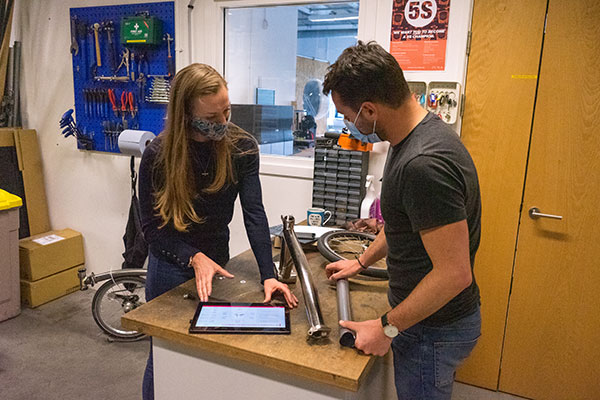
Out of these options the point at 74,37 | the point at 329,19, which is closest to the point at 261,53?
the point at 329,19

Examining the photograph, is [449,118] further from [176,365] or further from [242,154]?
[176,365]

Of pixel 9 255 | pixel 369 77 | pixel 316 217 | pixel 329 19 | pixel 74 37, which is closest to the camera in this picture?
pixel 369 77

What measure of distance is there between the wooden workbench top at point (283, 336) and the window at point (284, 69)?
4.33 ft

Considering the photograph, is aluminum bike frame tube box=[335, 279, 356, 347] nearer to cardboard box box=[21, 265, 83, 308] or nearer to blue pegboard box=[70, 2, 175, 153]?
blue pegboard box=[70, 2, 175, 153]

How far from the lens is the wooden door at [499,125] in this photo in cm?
202

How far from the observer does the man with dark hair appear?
894 millimetres

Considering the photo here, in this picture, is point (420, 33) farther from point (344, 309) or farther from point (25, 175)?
point (25, 175)

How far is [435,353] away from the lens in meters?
1.08

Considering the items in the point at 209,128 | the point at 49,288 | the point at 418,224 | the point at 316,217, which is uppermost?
the point at 209,128

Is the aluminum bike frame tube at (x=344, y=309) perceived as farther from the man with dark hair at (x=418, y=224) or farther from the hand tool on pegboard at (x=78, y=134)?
the hand tool on pegboard at (x=78, y=134)

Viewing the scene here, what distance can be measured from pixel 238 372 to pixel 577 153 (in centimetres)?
183

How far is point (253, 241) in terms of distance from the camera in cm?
150

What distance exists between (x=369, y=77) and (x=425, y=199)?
318 millimetres

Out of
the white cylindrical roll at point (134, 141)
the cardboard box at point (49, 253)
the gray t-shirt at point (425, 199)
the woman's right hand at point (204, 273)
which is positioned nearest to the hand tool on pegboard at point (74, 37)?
the white cylindrical roll at point (134, 141)
